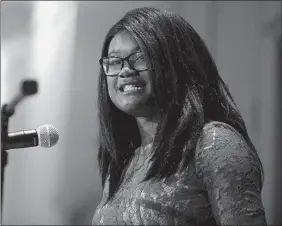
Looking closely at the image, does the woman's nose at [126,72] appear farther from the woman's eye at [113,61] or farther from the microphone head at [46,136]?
the microphone head at [46,136]

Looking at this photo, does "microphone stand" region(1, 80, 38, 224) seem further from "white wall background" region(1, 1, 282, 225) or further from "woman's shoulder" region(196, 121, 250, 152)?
"white wall background" region(1, 1, 282, 225)

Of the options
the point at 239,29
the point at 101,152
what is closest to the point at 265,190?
the point at 239,29

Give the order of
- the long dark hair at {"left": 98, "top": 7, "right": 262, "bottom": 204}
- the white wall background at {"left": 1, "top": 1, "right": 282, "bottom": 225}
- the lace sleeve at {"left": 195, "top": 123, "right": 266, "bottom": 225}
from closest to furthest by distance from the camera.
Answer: the lace sleeve at {"left": 195, "top": 123, "right": 266, "bottom": 225}, the long dark hair at {"left": 98, "top": 7, "right": 262, "bottom": 204}, the white wall background at {"left": 1, "top": 1, "right": 282, "bottom": 225}

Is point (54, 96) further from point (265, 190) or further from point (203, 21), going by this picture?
point (265, 190)

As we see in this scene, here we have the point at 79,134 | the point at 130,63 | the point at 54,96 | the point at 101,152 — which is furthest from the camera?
the point at 54,96

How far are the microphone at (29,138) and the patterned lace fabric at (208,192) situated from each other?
0.63 feet

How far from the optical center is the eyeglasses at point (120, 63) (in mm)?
948

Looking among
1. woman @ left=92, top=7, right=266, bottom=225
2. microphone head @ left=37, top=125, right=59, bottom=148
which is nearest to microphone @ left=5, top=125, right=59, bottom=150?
microphone head @ left=37, top=125, right=59, bottom=148

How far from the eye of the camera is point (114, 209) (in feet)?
3.05

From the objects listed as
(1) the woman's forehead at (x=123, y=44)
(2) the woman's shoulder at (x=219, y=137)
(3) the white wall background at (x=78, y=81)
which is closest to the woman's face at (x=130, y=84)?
(1) the woman's forehead at (x=123, y=44)

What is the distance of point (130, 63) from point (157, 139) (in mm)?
162

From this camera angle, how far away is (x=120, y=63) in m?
0.98

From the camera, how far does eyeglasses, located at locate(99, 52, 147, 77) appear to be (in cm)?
95

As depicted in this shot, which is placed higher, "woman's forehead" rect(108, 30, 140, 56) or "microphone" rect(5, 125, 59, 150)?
"woman's forehead" rect(108, 30, 140, 56)
